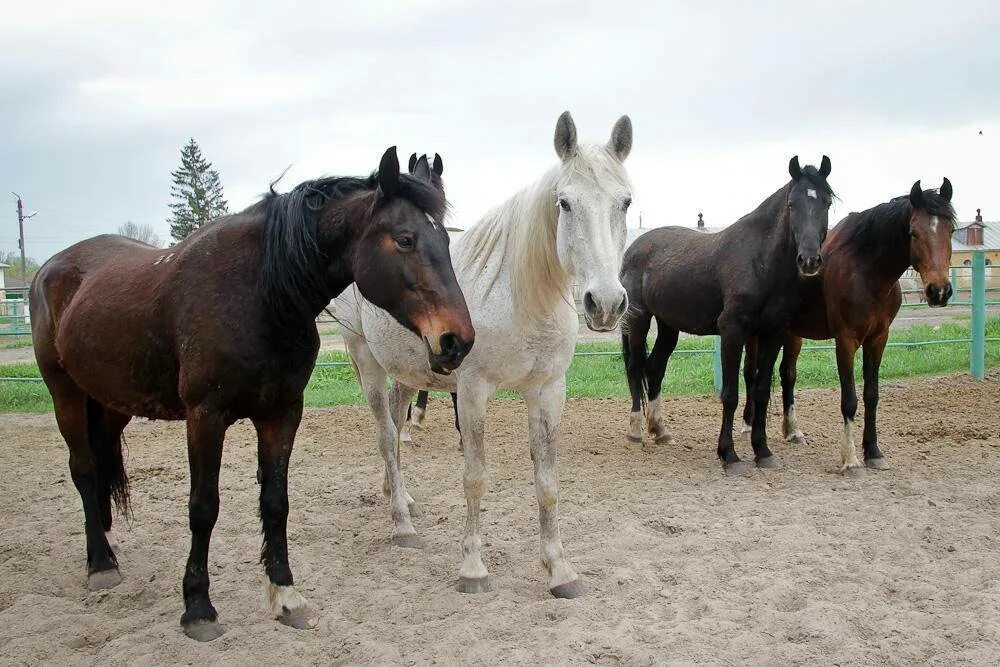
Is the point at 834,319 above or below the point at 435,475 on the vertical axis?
above

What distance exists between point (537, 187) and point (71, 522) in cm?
382

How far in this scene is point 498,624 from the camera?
3205 millimetres

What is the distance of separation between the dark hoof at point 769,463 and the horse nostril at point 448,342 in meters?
4.23

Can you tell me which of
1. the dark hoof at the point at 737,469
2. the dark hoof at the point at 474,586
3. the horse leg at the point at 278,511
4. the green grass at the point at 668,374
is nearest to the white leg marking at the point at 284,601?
the horse leg at the point at 278,511

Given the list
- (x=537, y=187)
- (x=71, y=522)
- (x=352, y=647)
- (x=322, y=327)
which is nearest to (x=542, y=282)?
(x=537, y=187)

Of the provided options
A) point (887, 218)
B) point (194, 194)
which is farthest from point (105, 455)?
point (194, 194)

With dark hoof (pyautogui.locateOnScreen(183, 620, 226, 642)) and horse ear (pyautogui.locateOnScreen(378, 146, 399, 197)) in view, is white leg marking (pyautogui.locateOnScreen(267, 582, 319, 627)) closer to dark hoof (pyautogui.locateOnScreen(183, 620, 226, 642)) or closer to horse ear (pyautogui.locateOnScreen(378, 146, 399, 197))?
dark hoof (pyautogui.locateOnScreen(183, 620, 226, 642))

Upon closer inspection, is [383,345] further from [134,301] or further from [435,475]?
[435,475]

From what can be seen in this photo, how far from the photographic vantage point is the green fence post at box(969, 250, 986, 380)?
952 centimetres

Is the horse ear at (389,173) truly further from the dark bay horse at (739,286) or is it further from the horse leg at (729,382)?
the horse leg at (729,382)

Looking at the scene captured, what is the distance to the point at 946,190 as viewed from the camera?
572 cm

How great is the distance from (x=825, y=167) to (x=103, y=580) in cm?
561

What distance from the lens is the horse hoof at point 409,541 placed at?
14.5 feet

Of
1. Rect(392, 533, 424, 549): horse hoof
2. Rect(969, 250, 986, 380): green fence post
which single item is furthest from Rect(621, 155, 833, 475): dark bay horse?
Rect(969, 250, 986, 380): green fence post
